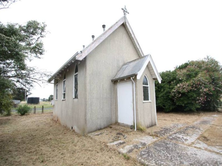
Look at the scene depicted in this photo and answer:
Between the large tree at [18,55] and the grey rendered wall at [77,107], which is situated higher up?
the large tree at [18,55]

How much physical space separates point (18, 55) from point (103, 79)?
4321 mm

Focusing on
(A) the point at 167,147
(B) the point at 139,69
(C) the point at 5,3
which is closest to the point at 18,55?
(C) the point at 5,3

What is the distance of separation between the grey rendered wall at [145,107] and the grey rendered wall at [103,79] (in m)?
1.76

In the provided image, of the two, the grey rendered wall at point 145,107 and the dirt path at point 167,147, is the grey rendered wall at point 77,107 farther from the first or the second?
the grey rendered wall at point 145,107

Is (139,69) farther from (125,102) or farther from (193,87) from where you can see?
(193,87)

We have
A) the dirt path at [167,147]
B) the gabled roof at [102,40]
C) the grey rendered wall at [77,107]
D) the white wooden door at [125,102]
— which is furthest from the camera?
the white wooden door at [125,102]

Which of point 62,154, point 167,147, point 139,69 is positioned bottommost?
point 62,154

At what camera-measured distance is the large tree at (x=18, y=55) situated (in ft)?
12.3

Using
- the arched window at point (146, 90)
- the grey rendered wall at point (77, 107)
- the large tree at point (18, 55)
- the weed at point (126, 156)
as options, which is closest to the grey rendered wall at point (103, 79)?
the grey rendered wall at point (77, 107)

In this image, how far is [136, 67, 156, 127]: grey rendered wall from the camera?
6.34m

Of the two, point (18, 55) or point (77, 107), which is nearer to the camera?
point (18, 55)

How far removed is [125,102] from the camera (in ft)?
22.6

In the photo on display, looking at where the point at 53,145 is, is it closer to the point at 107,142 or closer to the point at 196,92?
the point at 107,142

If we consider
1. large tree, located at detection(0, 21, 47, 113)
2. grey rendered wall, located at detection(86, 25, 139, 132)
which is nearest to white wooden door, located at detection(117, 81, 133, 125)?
grey rendered wall, located at detection(86, 25, 139, 132)
